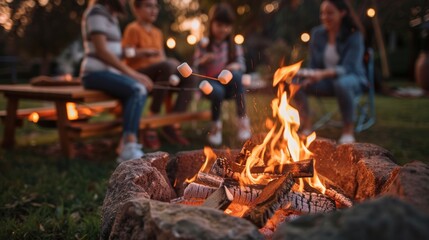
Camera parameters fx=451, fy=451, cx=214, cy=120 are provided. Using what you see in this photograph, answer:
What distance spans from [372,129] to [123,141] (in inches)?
148

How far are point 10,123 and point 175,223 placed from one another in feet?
14.2

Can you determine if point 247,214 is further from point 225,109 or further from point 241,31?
point 241,31

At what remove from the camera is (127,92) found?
4.55 meters

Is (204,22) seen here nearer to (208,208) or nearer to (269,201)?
(269,201)

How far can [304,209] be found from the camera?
2.17m

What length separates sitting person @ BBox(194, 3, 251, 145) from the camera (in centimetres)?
547

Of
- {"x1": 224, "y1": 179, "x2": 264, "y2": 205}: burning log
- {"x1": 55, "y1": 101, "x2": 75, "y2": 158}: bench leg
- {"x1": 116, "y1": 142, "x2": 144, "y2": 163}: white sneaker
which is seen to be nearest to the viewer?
{"x1": 224, "y1": 179, "x2": 264, "y2": 205}: burning log

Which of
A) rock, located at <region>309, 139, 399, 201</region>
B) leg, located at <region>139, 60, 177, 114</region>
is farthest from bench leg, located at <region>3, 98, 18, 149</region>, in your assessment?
rock, located at <region>309, 139, 399, 201</region>

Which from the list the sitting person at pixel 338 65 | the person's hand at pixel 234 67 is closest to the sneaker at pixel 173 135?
the person's hand at pixel 234 67

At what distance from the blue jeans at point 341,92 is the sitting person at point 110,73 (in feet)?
6.99

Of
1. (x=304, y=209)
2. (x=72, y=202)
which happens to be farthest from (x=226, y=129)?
(x=304, y=209)

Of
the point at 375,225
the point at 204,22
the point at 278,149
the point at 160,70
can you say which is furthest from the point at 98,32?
the point at 204,22

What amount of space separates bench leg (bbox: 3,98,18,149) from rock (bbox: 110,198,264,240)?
387cm

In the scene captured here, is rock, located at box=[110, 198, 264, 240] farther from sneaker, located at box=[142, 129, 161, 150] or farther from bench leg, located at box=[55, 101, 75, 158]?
sneaker, located at box=[142, 129, 161, 150]
